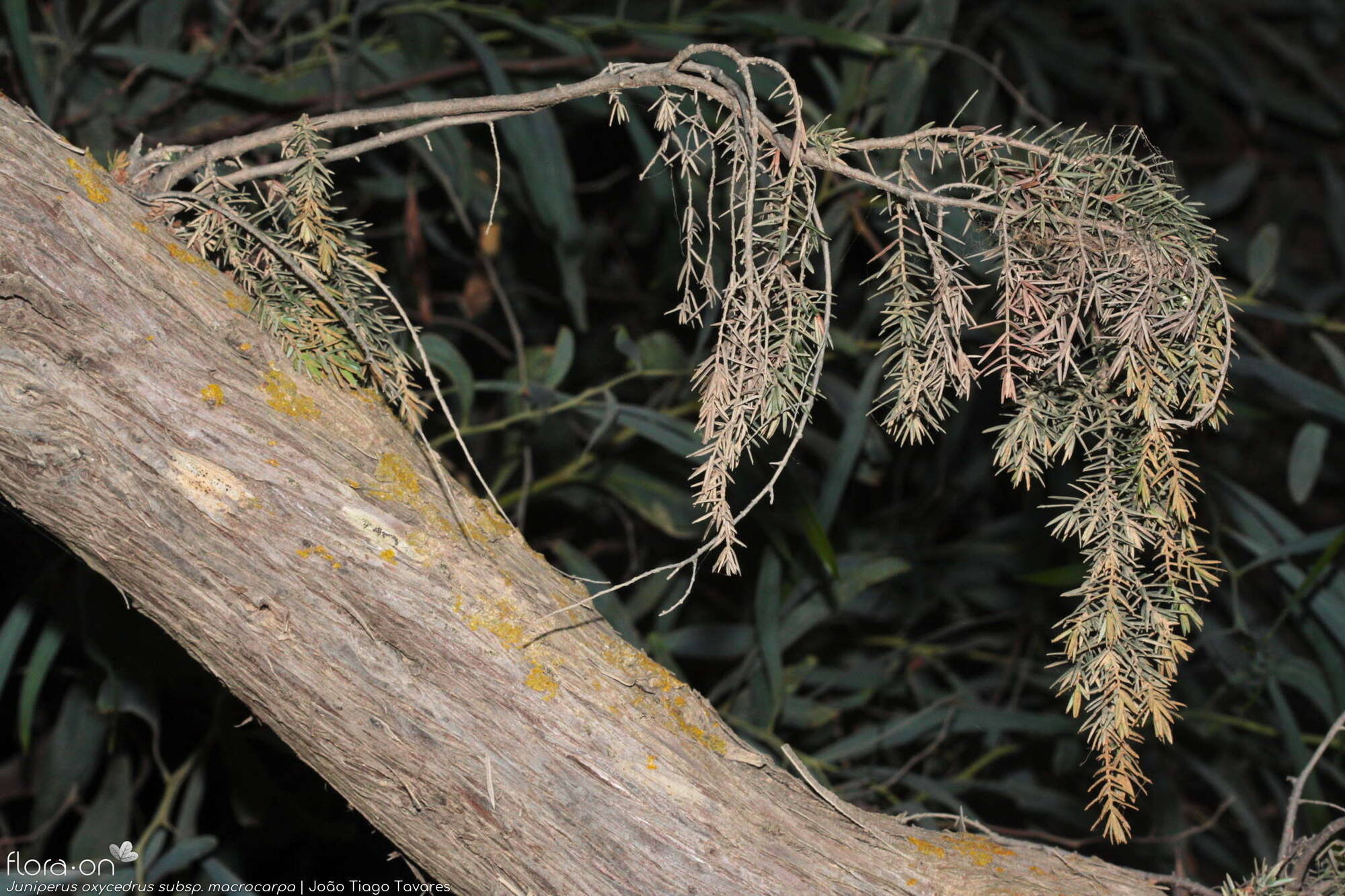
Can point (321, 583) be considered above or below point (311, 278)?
below

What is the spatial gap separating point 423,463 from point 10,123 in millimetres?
298

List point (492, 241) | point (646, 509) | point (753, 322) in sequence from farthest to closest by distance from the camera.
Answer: point (492, 241) < point (646, 509) < point (753, 322)

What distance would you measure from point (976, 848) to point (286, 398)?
510 mm

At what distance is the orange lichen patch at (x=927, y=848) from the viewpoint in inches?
23.8

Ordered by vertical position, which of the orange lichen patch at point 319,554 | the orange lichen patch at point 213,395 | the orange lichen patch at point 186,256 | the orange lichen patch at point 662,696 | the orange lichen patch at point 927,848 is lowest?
the orange lichen patch at point 927,848

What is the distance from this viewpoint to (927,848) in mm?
609

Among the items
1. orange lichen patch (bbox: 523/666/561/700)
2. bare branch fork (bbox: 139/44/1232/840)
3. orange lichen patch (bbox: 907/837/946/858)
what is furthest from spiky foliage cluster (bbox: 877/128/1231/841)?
orange lichen patch (bbox: 523/666/561/700)

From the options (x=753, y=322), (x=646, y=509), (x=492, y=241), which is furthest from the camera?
(x=492, y=241)

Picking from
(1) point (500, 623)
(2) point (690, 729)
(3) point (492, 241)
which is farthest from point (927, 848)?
(3) point (492, 241)

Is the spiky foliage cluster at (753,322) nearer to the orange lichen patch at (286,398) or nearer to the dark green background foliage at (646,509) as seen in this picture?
the orange lichen patch at (286,398)

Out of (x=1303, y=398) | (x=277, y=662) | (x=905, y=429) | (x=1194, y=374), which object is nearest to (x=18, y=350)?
(x=277, y=662)

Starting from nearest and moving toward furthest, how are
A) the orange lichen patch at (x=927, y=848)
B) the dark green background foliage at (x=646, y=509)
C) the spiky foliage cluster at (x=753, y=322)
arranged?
the spiky foliage cluster at (x=753, y=322) → the orange lichen patch at (x=927, y=848) → the dark green background foliage at (x=646, y=509)

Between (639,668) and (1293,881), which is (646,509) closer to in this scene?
(639,668)

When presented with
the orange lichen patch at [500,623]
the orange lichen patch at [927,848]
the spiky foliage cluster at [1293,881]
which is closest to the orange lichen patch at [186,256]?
the orange lichen patch at [500,623]
